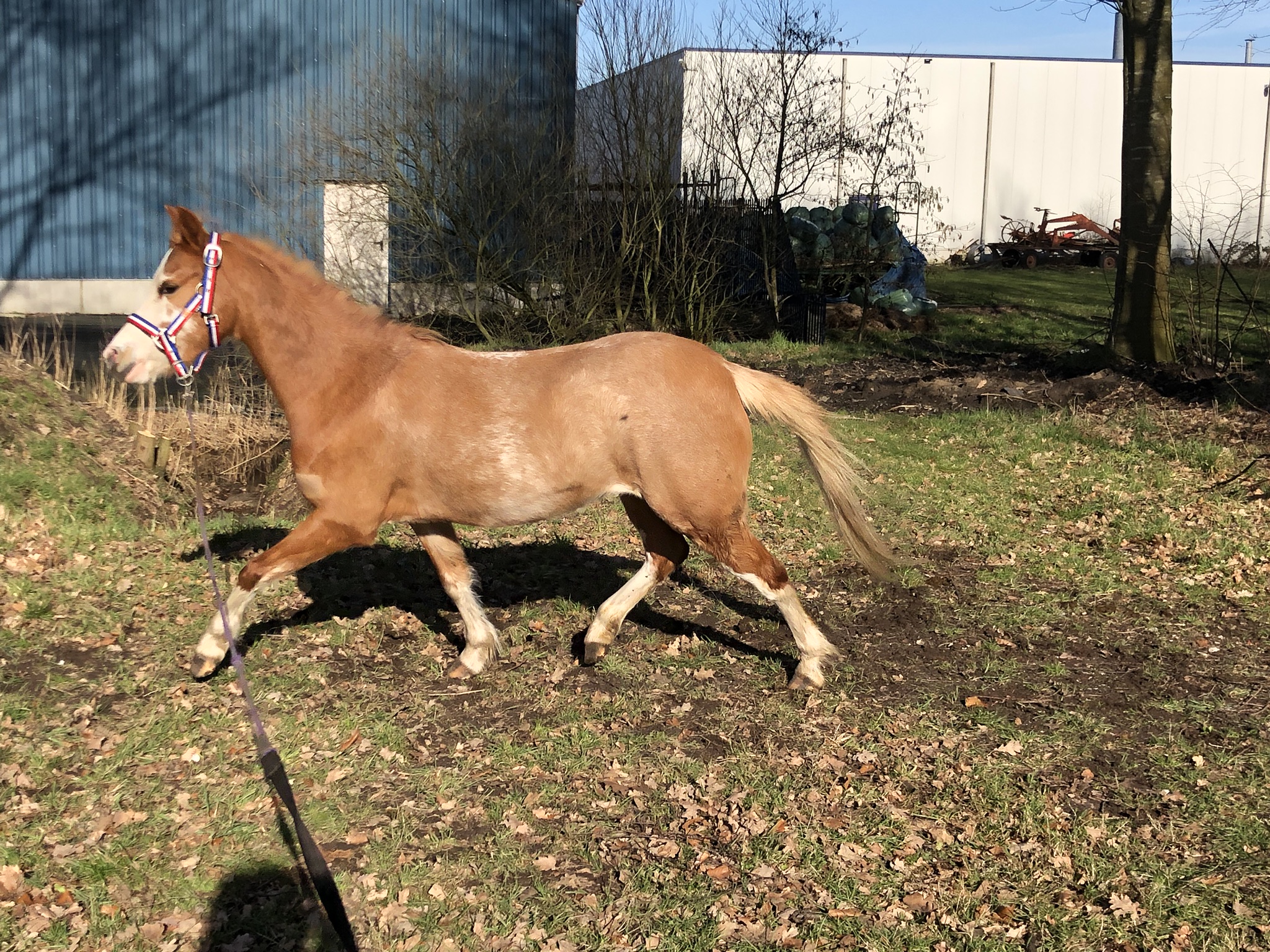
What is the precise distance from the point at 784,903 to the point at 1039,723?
6.28 ft

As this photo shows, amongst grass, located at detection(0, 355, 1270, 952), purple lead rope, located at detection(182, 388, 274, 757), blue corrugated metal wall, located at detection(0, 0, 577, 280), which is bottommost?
grass, located at detection(0, 355, 1270, 952)

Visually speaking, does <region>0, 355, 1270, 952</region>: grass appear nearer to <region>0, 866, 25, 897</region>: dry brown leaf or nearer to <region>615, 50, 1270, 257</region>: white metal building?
<region>0, 866, 25, 897</region>: dry brown leaf

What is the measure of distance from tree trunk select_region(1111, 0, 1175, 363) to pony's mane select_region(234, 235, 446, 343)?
934 cm

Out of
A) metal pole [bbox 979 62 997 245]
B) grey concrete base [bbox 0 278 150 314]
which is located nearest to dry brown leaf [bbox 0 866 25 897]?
grey concrete base [bbox 0 278 150 314]

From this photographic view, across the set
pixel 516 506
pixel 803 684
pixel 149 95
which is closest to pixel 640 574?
pixel 516 506

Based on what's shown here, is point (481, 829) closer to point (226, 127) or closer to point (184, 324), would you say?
point (184, 324)

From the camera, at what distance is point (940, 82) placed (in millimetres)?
34531

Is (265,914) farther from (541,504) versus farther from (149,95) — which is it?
(149,95)

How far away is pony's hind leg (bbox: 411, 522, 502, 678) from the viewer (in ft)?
18.9

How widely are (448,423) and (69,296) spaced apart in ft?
61.3

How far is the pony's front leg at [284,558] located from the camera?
16.9 feet

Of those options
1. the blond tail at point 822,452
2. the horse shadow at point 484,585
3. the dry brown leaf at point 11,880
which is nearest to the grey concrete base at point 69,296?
the horse shadow at point 484,585

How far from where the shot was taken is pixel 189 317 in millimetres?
5098

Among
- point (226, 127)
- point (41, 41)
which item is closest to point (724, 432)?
point (226, 127)
